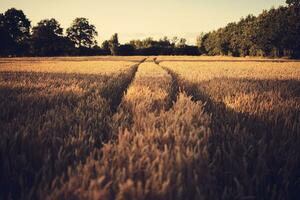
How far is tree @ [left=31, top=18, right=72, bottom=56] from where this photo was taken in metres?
77.1

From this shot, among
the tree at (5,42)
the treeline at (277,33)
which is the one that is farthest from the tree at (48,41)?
the treeline at (277,33)

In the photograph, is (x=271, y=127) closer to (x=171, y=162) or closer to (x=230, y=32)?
(x=171, y=162)

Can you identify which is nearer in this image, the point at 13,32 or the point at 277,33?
the point at 277,33

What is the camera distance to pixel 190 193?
1523 mm

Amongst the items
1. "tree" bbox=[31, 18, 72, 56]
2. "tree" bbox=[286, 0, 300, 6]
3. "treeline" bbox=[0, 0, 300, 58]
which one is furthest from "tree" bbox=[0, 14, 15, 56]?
"tree" bbox=[286, 0, 300, 6]

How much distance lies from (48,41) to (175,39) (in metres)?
56.9

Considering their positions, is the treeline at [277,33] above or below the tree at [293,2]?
below

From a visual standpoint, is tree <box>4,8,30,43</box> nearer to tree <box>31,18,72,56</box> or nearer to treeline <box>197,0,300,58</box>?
tree <box>31,18,72,56</box>

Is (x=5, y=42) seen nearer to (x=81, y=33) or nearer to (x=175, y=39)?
(x=81, y=33)

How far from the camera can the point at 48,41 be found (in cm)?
7838

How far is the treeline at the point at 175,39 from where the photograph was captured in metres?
43.5

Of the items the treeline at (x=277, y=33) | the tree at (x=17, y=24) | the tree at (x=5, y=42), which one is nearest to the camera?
the treeline at (x=277, y=33)

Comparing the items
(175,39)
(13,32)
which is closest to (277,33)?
(13,32)

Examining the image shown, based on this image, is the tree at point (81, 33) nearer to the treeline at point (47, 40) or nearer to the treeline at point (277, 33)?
the treeline at point (47, 40)
